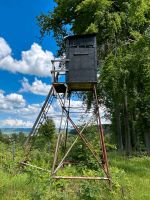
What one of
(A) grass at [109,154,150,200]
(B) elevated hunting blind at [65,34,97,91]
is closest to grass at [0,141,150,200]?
(A) grass at [109,154,150,200]

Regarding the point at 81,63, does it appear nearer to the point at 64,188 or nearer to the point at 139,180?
the point at 64,188

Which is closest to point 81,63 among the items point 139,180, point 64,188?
point 64,188

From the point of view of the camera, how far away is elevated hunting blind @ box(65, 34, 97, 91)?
44.7ft

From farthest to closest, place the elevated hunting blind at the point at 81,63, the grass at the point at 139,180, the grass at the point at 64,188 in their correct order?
the elevated hunting blind at the point at 81,63, the grass at the point at 139,180, the grass at the point at 64,188

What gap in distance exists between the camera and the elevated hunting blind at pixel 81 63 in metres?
13.6

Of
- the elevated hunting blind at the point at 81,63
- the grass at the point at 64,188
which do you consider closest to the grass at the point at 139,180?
the grass at the point at 64,188

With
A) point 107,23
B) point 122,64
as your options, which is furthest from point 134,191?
point 107,23

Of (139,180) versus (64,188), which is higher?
(64,188)

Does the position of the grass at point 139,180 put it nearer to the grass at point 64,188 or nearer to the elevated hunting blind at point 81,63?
the grass at point 64,188

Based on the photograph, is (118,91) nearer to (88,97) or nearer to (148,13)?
(148,13)

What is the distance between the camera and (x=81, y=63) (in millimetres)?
13844

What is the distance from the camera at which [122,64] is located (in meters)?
19.1

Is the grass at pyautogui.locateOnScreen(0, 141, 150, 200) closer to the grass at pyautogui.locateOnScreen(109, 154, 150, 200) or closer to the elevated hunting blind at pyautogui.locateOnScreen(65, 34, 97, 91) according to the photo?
the grass at pyautogui.locateOnScreen(109, 154, 150, 200)

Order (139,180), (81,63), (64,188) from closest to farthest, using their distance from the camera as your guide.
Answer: (64,188) → (81,63) → (139,180)
